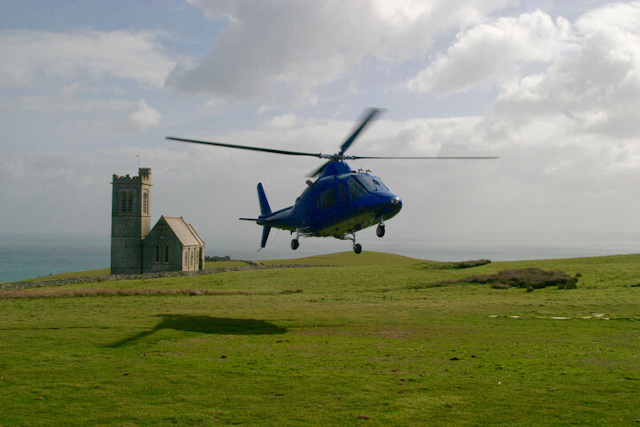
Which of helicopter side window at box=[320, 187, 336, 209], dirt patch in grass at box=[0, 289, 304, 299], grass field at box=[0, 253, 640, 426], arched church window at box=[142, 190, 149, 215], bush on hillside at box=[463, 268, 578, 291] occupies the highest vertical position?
arched church window at box=[142, 190, 149, 215]

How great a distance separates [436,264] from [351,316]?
3798 cm

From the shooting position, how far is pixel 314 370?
854 inches

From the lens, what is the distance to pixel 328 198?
26.4 metres

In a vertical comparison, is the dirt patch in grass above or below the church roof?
below

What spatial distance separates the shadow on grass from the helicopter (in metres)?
6.72

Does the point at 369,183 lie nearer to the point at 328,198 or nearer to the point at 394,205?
the point at 394,205

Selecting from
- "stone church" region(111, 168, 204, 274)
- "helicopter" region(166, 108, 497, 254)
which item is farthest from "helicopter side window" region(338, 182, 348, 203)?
"stone church" region(111, 168, 204, 274)

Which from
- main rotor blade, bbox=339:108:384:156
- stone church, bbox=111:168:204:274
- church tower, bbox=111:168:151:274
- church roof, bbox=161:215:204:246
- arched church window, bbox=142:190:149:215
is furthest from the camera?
arched church window, bbox=142:190:149:215

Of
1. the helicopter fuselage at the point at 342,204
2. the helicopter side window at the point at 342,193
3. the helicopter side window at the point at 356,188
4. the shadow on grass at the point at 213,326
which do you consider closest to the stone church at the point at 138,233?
the shadow on grass at the point at 213,326

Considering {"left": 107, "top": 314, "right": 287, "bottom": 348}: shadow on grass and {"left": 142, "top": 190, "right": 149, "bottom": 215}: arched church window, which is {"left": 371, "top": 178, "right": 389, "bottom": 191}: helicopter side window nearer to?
{"left": 107, "top": 314, "right": 287, "bottom": 348}: shadow on grass

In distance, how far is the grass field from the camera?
1622cm

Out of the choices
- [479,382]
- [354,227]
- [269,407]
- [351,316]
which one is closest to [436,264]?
[351,316]

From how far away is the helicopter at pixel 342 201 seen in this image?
24.0 m

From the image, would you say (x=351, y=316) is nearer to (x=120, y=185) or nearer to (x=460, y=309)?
(x=460, y=309)
